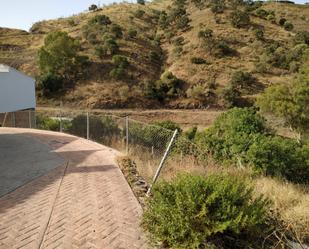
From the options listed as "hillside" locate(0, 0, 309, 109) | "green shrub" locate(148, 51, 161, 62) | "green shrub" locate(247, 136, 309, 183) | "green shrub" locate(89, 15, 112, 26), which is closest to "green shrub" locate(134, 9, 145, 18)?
"hillside" locate(0, 0, 309, 109)

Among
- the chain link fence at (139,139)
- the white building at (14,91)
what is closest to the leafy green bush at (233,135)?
the chain link fence at (139,139)

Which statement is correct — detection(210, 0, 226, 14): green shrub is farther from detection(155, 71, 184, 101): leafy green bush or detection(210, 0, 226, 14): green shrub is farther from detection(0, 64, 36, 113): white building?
detection(0, 64, 36, 113): white building

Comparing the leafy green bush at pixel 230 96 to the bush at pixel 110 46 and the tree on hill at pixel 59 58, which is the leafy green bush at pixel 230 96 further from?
the tree on hill at pixel 59 58

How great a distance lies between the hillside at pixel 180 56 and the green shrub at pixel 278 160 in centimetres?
2603

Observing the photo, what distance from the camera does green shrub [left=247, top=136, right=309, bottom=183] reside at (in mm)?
11133

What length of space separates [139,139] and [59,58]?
3176 cm

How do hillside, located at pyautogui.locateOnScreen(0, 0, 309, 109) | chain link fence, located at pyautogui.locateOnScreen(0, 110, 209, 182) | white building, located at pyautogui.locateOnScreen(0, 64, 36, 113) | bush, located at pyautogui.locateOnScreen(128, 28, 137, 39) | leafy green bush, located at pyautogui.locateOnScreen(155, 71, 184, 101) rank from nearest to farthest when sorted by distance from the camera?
chain link fence, located at pyautogui.locateOnScreen(0, 110, 209, 182)
white building, located at pyautogui.locateOnScreen(0, 64, 36, 113)
hillside, located at pyautogui.locateOnScreen(0, 0, 309, 109)
leafy green bush, located at pyautogui.locateOnScreen(155, 71, 184, 101)
bush, located at pyautogui.locateOnScreen(128, 28, 137, 39)

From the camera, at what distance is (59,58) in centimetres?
4191

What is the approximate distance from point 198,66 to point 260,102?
61.9 feet

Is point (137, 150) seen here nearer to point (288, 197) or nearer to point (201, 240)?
point (288, 197)

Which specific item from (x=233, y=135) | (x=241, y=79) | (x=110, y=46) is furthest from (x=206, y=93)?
(x=233, y=135)

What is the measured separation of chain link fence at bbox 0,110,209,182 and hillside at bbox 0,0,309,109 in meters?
18.6

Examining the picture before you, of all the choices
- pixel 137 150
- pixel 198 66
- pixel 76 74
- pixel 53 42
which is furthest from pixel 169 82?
pixel 137 150

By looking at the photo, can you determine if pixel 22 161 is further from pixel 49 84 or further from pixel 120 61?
pixel 120 61
